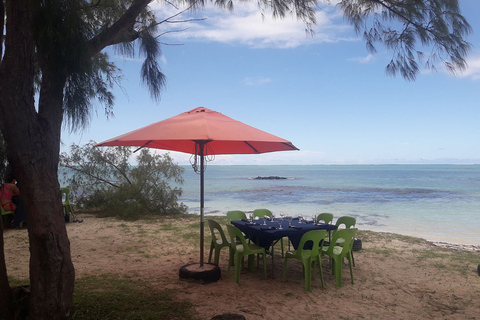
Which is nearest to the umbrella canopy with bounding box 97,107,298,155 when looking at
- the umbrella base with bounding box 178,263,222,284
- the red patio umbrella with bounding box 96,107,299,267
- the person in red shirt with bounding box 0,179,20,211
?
the red patio umbrella with bounding box 96,107,299,267

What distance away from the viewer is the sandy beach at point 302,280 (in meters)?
3.60

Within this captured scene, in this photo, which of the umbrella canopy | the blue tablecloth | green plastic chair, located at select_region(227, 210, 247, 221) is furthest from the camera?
green plastic chair, located at select_region(227, 210, 247, 221)

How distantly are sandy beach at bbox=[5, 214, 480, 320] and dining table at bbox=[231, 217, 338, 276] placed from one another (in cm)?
47

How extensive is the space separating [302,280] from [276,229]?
738 millimetres

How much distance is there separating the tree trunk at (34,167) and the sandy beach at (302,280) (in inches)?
52.9

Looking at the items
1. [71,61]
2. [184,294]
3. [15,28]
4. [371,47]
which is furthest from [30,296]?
[371,47]

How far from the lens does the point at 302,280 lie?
455cm

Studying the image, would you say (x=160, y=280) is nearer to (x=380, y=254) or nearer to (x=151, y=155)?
(x=380, y=254)

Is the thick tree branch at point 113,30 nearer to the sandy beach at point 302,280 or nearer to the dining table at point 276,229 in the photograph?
the sandy beach at point 302,280

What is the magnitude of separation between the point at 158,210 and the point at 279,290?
7859 millimetres

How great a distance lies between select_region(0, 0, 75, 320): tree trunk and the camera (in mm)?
2643

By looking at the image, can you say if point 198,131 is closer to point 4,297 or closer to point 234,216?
point 4,297

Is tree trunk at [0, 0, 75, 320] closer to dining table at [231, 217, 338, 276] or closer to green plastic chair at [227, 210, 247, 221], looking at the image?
dining table at [231, 217, 338, 276]

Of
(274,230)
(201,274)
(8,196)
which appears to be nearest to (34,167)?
(201,274)
